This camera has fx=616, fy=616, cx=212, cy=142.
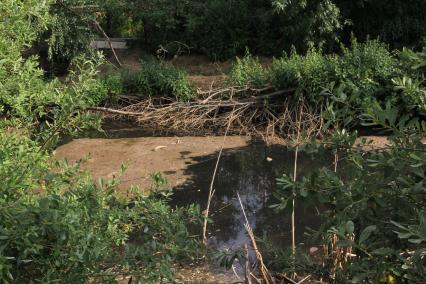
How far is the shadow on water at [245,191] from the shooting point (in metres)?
6.85

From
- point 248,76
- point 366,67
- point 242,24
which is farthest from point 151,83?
point 242,24

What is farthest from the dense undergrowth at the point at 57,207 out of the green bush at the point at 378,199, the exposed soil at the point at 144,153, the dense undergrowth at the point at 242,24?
the dense undergrowth at the point at 242,24

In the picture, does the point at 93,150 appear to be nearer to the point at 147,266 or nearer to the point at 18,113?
the point at 18,113

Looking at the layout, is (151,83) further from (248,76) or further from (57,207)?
(57,207)

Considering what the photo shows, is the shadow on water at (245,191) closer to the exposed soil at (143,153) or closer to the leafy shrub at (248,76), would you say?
the exposed soil at (143,153)

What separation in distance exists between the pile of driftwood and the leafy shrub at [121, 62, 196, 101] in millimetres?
275

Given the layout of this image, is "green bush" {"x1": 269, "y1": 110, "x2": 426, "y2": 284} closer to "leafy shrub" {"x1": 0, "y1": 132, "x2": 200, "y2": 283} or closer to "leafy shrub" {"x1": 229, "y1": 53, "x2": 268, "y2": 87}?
"leafy shrub" {"x1": 0, "y1": 132, "x2": 200, "y2": 283}

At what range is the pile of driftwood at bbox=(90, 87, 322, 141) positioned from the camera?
10891mm

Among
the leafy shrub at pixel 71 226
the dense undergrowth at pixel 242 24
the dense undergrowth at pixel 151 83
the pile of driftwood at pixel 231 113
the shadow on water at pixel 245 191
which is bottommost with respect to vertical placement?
the shadow on water at pixel 245 191

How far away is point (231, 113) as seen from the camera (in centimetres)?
1123

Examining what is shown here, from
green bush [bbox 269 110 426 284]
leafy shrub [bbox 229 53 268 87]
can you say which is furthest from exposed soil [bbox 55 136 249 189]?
green bush [bbox 269 110 426 284]

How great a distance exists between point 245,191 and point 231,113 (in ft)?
10.1

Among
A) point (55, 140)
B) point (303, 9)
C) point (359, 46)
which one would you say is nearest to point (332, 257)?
point (55, 140)

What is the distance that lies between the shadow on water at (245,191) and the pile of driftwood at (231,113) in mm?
737
